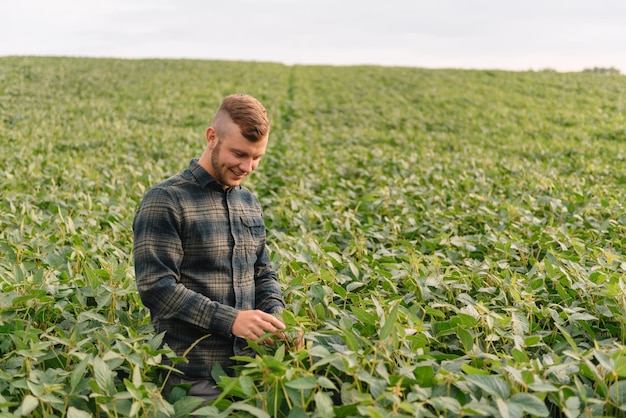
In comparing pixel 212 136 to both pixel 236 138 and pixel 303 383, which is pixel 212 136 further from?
pixel 303 383

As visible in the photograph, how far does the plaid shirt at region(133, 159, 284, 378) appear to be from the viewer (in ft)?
7.66

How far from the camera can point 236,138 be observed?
2395mm

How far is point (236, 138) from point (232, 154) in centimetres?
8

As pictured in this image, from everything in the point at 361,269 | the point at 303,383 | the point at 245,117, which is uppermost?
the point at 245,117

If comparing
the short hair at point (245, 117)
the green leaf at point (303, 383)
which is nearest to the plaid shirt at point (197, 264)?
the short hair at point (245, 117)

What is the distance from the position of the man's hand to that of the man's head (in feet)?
2.21

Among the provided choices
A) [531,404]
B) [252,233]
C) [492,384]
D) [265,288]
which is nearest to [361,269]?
[265,288]

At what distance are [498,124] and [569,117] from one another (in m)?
3.03

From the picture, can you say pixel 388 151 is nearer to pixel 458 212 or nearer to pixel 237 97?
pixel 458 212

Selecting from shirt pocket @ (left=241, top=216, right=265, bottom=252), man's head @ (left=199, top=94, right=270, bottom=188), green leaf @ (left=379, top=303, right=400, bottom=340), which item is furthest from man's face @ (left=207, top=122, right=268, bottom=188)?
green leaf @ (left=379, top=303, right=400, bottom=340)

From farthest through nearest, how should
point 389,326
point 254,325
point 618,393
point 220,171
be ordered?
point 220,171 → point 254,325 → point 389,326 → point 618,393

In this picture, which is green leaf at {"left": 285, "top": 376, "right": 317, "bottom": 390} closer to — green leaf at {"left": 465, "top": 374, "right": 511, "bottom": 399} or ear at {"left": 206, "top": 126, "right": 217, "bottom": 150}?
green leaf at {"left": 465, "top": 374, "right": 511, "bottom": 399}

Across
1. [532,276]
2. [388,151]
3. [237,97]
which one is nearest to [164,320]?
[237,97]

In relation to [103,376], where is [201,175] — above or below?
above
